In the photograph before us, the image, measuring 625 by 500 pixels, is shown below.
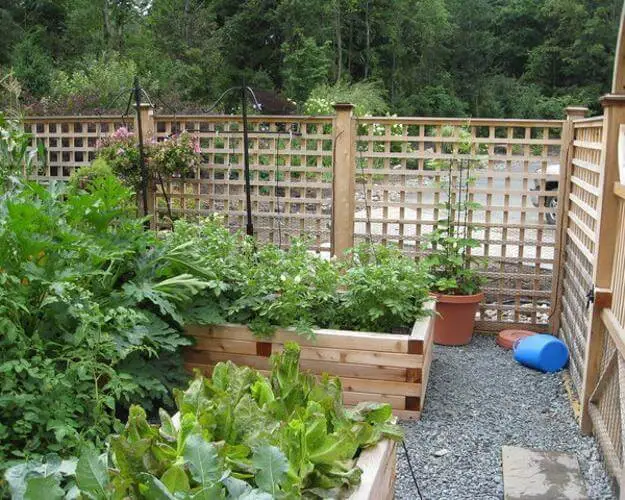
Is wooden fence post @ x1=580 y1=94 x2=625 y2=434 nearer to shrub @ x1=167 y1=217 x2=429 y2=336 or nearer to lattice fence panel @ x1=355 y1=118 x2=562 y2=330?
shrub @ x1=167 y1=217 x2=429 y2=336

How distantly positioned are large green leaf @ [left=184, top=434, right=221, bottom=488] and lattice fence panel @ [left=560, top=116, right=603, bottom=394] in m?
2.41

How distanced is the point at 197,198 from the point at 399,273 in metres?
2.09

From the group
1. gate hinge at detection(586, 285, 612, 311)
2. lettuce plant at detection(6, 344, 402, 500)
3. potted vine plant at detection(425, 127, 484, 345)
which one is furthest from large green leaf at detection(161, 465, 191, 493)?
potted vine plant at detection(425, 127, 484, 345)

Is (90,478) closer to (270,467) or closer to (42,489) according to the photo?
(42,489)

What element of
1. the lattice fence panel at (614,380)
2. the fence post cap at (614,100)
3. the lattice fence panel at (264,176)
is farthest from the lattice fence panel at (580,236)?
the lattice fence panel at (264,176)

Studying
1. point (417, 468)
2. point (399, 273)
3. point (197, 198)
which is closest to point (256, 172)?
point (197, 198)

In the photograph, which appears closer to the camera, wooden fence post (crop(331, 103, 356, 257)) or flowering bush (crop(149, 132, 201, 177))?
wooden fence post (crop(331, 103, 356, 257))

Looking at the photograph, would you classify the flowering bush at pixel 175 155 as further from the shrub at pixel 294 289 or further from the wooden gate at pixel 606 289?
the wooden gate at pixel 606 289

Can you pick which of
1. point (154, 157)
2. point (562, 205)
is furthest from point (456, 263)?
point (154, 157)

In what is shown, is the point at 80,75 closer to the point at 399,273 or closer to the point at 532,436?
the point at 399,273

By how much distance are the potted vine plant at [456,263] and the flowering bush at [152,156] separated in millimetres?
1789

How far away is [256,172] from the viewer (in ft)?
17.2

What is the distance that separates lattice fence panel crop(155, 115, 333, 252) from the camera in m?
5.09

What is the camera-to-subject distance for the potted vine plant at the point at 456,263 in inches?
183
